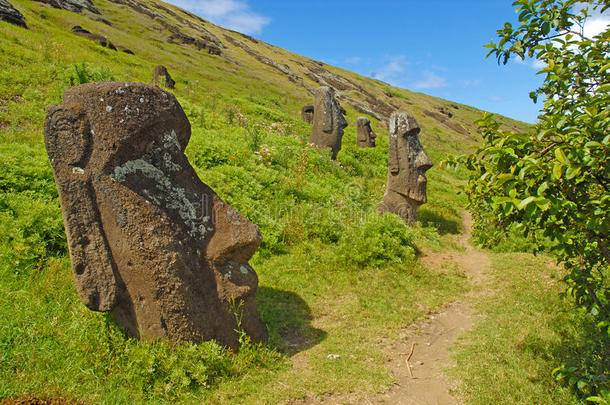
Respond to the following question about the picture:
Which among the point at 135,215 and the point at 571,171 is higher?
the point at 571,171

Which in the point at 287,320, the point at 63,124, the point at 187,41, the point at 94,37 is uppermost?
the point at 187,41

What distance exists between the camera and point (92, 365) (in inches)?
146

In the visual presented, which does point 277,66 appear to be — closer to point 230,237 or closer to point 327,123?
point 327,123

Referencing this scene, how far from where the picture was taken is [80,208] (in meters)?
3.70

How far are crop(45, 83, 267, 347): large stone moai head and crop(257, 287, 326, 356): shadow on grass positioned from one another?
0.91 meters

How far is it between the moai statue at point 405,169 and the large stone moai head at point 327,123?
4643mm

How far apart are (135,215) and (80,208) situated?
0.52 meters

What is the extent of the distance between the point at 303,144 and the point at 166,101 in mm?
11452

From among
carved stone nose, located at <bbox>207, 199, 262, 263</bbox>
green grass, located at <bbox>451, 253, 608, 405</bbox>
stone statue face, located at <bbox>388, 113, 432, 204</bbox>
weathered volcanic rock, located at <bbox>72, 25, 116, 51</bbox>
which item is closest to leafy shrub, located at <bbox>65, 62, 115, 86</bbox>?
stone statue face, located at <bbox>388, 113, 432, 204</bbox>

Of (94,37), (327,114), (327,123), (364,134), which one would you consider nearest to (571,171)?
(327,123)

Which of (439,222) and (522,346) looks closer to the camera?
(522,346)

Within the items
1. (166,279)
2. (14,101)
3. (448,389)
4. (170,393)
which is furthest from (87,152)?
(14,101)

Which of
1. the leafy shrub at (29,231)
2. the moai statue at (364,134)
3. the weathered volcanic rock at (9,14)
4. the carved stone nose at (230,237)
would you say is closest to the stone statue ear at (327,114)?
the moai statue at (364,134)

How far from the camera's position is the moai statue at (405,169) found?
417 inches
